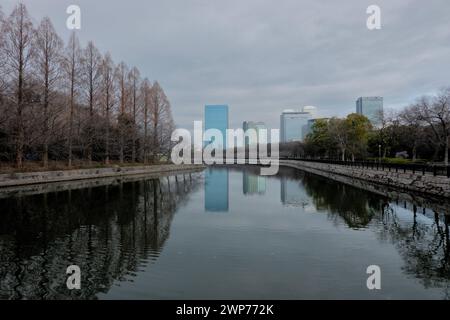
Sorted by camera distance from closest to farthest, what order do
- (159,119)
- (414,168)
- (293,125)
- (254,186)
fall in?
(414,168)
(254,186)
(159,119)
(293,125)

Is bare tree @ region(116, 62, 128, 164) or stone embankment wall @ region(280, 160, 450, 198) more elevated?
bare tree @ region(116, 62, 128, 164)

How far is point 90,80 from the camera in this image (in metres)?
32.7

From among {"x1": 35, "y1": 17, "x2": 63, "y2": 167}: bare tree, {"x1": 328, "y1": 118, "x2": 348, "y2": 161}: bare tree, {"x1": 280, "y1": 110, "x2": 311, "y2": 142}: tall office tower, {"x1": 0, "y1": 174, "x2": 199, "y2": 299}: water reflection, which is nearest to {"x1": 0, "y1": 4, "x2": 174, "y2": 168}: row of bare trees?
{"x1": 35, "y1": 17, "x2": 63, "y2": 167}: bare tree

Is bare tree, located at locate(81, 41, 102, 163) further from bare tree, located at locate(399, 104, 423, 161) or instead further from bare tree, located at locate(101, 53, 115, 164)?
bare tree, located at locate(399, 104, 423, 161)

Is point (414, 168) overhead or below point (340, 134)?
below

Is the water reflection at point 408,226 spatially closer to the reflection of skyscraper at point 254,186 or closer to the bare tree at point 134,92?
the reflection of skyscraper at point 254,186

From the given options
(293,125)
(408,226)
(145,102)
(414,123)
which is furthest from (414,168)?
(293,125)

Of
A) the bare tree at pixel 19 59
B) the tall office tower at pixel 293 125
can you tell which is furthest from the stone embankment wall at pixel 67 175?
the tall office tower at pixel 293 125

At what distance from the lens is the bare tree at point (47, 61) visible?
25.0 meters

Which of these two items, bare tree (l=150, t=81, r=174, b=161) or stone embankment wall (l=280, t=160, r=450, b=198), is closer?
stone embankment wall (l=280, t=160, r=450, b=198)

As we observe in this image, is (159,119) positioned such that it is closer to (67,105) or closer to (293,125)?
(67,105)

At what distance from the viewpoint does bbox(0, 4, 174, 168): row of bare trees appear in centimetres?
2294

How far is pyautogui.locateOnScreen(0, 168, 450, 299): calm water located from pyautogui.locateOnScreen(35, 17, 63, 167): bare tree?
41.0 feet

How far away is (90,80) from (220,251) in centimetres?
3030
